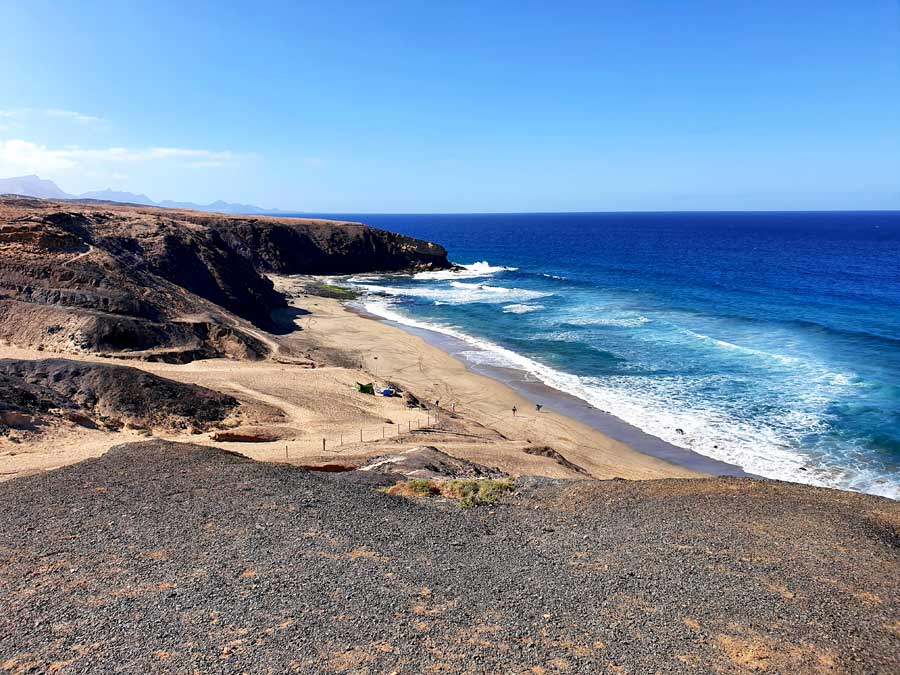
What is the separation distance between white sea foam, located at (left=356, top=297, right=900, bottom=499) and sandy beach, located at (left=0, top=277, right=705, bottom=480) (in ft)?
9.74

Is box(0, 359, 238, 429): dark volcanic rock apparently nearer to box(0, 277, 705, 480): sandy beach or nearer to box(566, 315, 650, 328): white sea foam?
box(0, 277, 705, 480): sandy beach

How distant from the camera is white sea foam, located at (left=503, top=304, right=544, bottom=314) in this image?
6229cm

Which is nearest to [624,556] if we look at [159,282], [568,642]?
[568,642]

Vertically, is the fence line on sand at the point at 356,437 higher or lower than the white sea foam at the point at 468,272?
lower

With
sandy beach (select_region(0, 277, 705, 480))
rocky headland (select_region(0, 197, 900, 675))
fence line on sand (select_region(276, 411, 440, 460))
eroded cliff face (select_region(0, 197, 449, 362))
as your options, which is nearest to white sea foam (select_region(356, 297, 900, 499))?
sandy beach (select_region(0, 277, 705, 480))

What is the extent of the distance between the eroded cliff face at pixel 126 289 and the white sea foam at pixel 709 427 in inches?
793

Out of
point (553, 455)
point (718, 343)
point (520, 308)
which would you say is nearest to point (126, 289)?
point (553, 455)

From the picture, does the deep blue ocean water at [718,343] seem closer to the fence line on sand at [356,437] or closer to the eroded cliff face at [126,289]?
the fence line on sand at [356,437]

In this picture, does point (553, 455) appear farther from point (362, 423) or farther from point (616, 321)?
point (616, 321)

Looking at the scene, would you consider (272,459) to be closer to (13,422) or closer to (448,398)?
(13,422)

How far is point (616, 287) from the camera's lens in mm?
76750

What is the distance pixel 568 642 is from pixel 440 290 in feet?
232

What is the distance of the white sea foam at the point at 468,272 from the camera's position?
92.5 metres

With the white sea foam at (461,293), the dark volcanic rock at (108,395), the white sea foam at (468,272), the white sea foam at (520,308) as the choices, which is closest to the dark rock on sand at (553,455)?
the dark volcanic rock at (108,395)
